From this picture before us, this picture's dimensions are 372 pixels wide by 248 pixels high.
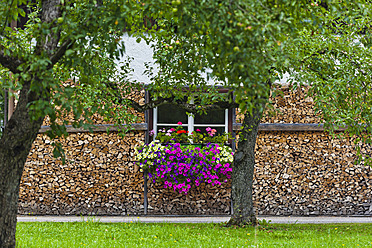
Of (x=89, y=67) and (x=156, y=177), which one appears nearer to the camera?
(x=89, y=67)

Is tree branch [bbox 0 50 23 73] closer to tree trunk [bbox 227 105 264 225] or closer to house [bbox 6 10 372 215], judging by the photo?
tree trunk [bbox 227 105 264 225]

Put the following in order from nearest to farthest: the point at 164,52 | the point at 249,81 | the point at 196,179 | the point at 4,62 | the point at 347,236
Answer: the point at 249,81 < the point at 4,62 < the point at 164,52 < the point at 347,236 < the point at 196,179

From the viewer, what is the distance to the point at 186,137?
784 cm

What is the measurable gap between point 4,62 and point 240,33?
77.0 inches

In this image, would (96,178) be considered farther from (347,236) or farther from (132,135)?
(347,236)

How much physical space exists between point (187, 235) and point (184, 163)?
2.11m

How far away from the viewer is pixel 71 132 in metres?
7.98

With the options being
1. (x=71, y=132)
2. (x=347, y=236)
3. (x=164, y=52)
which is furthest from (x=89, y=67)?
(x=71, y=132)

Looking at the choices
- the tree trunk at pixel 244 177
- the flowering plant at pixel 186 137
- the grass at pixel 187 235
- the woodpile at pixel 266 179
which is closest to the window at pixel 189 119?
the flowering plant at pixel 186 137

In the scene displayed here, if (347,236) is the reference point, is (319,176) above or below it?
above

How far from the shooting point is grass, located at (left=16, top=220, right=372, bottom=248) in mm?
5055

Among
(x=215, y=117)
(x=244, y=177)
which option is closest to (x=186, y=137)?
(x=215, y=117)

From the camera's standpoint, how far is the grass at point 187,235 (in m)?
5.05

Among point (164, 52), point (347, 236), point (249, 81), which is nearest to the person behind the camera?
point (249, 81)
